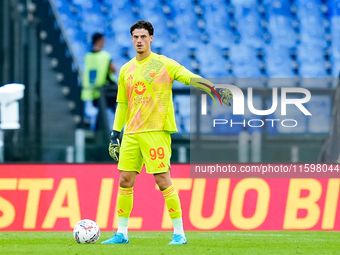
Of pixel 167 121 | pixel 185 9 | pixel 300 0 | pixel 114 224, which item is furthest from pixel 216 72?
pixel 167 121

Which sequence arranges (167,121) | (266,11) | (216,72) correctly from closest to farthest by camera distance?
(167,121) → (216,72) → (266,11)

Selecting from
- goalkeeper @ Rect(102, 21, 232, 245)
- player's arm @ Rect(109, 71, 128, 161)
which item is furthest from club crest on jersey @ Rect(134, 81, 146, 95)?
player's arm @ Rect(109, 71, 128, 161)

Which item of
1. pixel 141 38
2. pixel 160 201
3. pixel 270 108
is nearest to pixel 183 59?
→ pixel 270 108

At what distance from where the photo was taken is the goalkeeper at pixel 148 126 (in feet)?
14.2

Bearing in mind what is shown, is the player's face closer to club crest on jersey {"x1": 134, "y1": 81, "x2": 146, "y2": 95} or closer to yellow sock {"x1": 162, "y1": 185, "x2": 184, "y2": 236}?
club crest on jersey {"x1": 134, "y1": 81, "x2": 146, "y2": 95}

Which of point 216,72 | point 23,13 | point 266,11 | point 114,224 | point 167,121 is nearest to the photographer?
point 167,121

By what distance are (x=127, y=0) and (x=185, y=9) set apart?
92cm

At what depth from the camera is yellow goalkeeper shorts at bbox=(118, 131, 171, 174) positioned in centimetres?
432

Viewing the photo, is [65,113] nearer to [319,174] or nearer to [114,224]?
[114,224]

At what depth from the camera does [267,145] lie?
6.45 metres

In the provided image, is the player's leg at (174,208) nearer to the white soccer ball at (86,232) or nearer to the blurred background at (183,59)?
the white soccer ball at (86,232)

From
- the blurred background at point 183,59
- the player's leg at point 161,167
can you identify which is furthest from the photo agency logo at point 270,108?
the player's leg at point 161,167

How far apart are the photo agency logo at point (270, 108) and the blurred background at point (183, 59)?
0.06 metres

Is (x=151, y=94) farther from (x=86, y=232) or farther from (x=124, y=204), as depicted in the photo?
(x=86, y=232)
